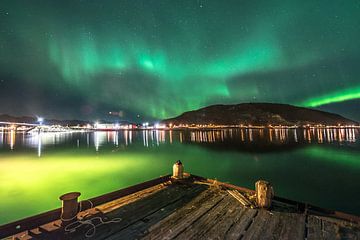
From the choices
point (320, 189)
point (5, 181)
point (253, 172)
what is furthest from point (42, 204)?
point (320, 189)

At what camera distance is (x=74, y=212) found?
7.50 meters

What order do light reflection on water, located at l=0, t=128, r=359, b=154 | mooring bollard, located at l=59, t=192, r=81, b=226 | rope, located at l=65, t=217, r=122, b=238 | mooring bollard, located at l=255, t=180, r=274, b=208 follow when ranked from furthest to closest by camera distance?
light reflection on water, located at l=0, t=128, r=359, b=154 < mooring bollard, located at l=255, t=180, r=274, b=208 < mooring bollard, located at l=59, t=192, r=81, b=226 < rope, located at l=65, t=217, r=122, b=238

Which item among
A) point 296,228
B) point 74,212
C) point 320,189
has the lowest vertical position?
point 320,189

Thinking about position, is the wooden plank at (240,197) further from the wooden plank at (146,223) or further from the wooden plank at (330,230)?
the wooden plank at (330,230)

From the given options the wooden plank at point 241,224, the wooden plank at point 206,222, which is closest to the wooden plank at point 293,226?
the wooden plank at point 241,224

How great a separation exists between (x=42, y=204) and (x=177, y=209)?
16310mm

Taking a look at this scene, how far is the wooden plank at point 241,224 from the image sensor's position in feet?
21.1

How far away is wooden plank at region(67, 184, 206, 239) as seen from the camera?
6.90 metres

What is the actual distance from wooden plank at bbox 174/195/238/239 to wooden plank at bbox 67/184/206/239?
84.2 inches

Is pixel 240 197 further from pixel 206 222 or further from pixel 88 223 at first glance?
pixel 88 223

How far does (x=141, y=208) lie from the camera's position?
8.80 m

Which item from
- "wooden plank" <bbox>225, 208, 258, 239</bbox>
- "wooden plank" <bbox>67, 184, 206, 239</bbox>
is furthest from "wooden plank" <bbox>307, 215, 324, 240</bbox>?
"wooden plank" <bbox>67, 184, 206, 239</bbox>

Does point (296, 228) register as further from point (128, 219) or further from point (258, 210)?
point (128, 219)

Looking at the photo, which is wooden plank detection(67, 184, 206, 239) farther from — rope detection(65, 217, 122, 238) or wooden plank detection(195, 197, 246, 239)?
wooden plank detection(195, 197, 246, 239)
